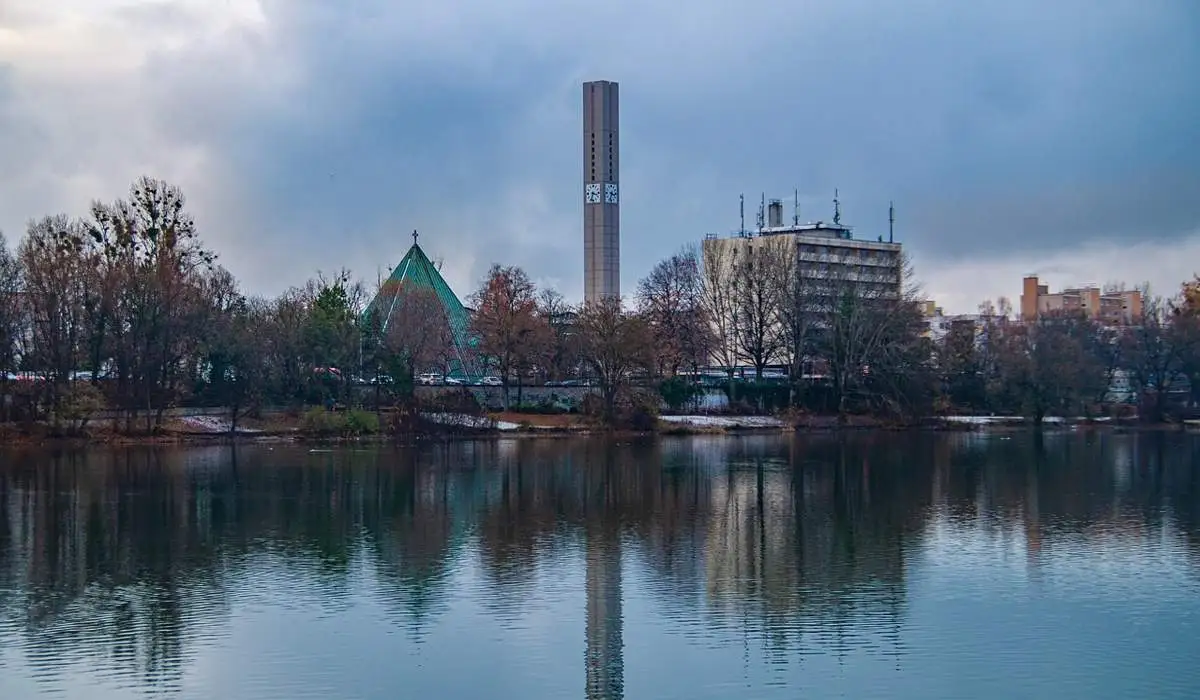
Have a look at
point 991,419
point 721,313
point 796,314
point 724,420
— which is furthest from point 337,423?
point 991,419

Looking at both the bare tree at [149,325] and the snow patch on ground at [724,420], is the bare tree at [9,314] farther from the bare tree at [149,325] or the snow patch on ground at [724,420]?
the snow patch on ground at [724,420]

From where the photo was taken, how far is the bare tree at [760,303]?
275 feet

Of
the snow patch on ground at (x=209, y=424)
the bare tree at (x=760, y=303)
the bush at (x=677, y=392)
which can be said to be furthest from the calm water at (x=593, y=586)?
the bare tree at (x=760, y=303)

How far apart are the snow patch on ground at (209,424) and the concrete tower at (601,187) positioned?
5386 centimetres

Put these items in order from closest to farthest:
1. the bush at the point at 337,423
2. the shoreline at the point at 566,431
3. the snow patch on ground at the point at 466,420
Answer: the shoreline at the point at 566,431 → the bush at the point at 337,423 → the snow patch on ground at the point at 466,420

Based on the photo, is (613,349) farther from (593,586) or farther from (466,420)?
(593,586)

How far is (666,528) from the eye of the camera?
33.1m

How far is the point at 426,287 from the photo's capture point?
3216 inches

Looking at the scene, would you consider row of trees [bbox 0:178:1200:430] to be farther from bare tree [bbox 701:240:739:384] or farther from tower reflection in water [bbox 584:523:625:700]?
tower reflection in water [bbox 584:523:625:700]

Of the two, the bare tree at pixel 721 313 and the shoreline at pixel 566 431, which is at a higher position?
the bare tree at pixel 721 313

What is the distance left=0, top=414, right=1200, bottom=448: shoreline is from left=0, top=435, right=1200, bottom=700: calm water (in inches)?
549

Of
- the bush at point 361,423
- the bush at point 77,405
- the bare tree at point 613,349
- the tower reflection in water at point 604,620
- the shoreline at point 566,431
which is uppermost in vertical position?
the bare tree at point 613,349

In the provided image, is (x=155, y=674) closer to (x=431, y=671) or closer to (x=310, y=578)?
(x=431, y=671)

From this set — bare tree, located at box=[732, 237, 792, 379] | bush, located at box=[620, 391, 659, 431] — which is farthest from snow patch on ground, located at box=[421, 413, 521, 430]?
bare tree, located at box=[732, 237, 792, 379]
